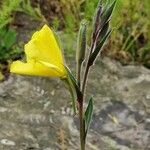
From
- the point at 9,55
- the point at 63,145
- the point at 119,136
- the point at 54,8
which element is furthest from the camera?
the point at 54,8

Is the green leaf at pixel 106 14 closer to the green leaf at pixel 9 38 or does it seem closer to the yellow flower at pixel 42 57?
the yellow flower at pixel 42 57

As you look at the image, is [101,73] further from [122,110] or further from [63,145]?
[63,145]

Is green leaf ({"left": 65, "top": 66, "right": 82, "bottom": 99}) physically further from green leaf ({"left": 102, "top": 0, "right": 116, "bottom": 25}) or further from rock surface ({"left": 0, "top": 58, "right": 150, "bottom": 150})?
rock surface ({"left": 0, "top": 58, "right": 150, "bottom": 150})

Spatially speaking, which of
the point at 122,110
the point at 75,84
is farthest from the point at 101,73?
the point at 75,84

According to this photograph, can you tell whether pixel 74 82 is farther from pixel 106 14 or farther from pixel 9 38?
pixel 9 38

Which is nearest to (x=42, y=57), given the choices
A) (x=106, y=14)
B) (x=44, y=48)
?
(x=44, y=48)

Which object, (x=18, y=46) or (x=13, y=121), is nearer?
(x=13, y=121)

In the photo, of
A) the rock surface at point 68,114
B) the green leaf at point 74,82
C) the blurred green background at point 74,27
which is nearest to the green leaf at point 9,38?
the blurred green background at point 74,27
